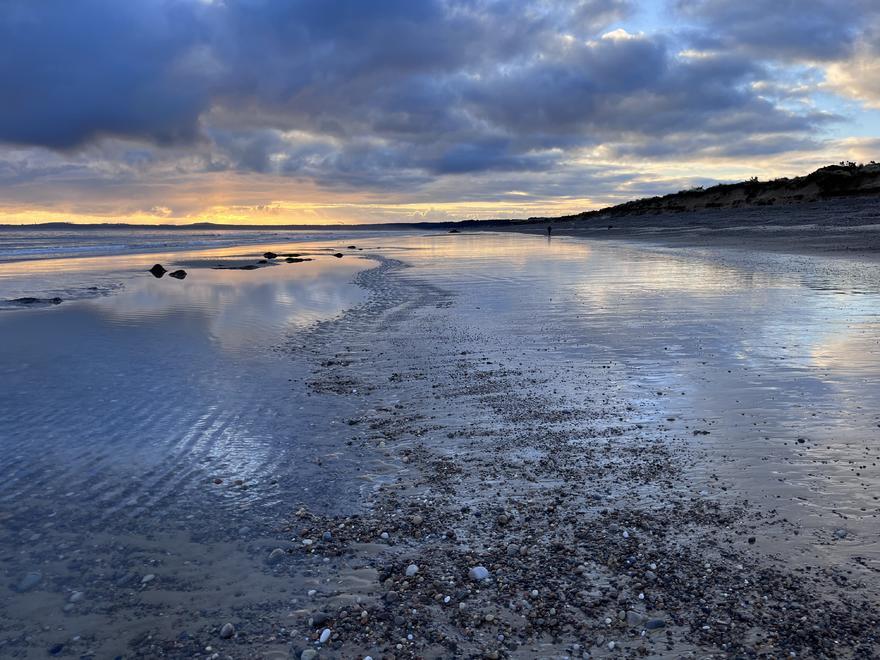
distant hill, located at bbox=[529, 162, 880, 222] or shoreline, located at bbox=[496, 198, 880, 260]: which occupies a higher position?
distant hill, located at bbox=[529, 162, 880, 222]

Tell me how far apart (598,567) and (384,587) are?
58.2 inches

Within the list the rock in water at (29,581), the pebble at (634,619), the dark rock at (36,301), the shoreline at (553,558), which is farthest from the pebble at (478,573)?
the dark rock at (36,301)

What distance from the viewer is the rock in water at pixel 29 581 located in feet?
13.1

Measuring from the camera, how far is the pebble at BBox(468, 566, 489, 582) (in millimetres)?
3990

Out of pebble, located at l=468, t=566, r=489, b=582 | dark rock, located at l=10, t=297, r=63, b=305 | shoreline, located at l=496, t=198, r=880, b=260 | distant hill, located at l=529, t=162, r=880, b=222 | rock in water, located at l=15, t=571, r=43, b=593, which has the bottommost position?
pebble, located at l=468, t=566, r=489, b=582

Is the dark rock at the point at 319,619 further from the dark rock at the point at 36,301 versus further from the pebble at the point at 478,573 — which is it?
the dark rock at the point at 36,301

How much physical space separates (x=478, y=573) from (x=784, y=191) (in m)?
72.6

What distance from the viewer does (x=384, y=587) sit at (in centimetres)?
395

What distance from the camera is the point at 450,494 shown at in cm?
523

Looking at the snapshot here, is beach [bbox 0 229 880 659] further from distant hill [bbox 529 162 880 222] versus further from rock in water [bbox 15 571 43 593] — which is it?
distant hill [bbox 529 162 880 222]

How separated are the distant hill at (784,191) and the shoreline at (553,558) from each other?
191ft

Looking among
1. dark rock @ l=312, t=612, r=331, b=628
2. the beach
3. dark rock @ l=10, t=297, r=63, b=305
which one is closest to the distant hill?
the beach

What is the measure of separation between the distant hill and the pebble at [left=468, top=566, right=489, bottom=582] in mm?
60287

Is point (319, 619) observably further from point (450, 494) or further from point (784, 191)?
point (784, 191)
